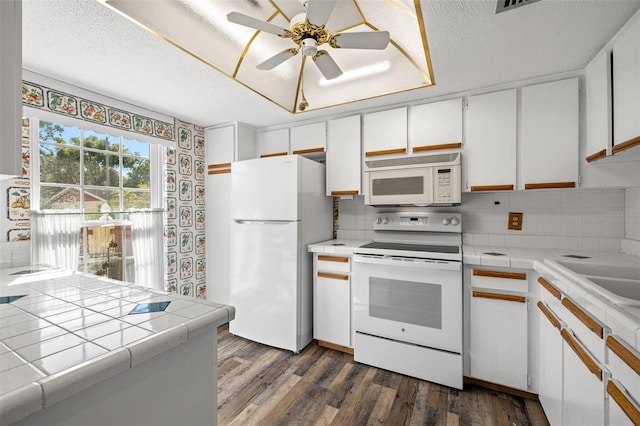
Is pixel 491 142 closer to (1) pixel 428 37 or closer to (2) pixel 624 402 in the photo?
(1) pixel 428 37

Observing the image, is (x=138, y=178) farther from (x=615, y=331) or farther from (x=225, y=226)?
(x=615, y=331)

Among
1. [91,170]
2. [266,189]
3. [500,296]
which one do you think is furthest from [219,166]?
[500,296]

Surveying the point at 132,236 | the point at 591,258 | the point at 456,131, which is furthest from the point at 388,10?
the point at 132,236

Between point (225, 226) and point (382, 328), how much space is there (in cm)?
198

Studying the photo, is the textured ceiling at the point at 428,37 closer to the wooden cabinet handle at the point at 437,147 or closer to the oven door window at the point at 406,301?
the wooden cabinet handle at the point at 437,147

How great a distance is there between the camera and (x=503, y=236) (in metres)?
2.47

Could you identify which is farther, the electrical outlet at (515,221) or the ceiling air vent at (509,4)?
the electrical outlet at (515,221)

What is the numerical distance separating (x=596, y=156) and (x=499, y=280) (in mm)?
1007

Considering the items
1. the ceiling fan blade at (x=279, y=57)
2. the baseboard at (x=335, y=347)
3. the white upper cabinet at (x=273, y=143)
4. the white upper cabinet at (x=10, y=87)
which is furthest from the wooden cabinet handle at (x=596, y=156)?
the white upper cabinet at (x=10, y=87)

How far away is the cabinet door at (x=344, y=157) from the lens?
9.10ft

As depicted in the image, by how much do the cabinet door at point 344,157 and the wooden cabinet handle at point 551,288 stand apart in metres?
1.57

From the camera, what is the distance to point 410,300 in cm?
221

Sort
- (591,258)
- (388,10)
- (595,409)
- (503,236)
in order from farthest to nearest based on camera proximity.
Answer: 1. (503,236)
2. (591,258)
3. (388,10)
4. (595,409)

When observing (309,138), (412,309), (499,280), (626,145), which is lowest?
(412,309)
